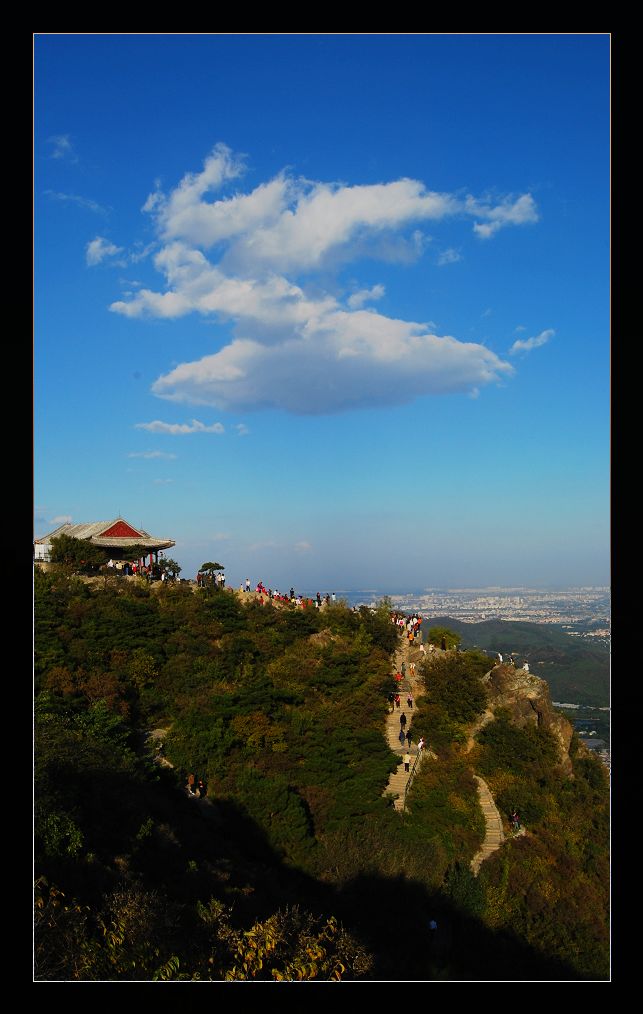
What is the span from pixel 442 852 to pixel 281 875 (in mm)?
3366

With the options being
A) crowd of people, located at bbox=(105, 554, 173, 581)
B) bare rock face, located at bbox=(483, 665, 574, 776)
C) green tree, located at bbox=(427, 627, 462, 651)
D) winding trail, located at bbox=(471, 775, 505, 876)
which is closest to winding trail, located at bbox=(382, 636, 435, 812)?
green tree, located at bbox=(427, 627, 462, 651)

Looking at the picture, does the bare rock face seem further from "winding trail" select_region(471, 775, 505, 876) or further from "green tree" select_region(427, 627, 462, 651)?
"green tree" select_region(427, 627, 462, 651)

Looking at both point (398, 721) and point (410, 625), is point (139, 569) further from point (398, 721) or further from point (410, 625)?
point (398, 721)

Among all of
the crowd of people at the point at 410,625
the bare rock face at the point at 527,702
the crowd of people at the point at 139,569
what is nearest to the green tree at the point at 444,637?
the crowd of people at the point at 410,625

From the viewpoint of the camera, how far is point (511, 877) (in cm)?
1275

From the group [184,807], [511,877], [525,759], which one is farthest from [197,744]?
[525,759]

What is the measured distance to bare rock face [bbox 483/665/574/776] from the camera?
1734 cm

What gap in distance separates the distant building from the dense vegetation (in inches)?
122

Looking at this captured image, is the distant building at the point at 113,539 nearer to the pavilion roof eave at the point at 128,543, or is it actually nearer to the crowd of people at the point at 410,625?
the pavilion roof eave at the point at 128,543

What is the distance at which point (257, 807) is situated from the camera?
12.8 metres

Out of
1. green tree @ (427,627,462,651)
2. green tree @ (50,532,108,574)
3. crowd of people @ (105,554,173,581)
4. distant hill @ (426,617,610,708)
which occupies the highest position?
green tree @ (50,532,108,574)

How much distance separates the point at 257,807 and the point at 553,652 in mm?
21251

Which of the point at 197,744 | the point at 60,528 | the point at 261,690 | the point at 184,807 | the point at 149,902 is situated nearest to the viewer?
the point at 149,902
